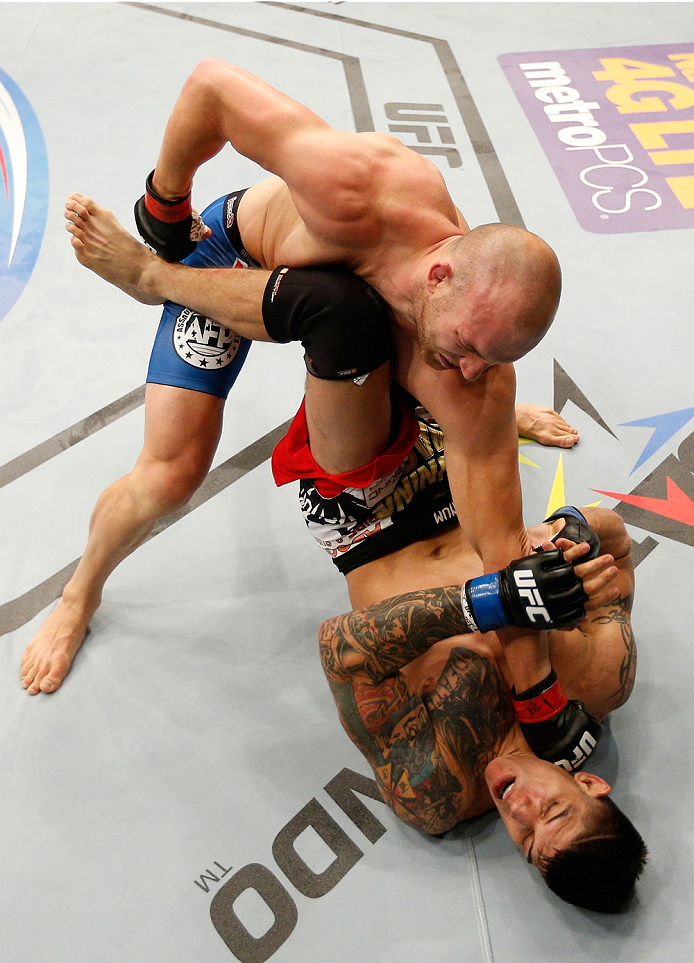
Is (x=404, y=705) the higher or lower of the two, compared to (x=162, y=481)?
lower

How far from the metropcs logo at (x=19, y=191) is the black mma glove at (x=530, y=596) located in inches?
102

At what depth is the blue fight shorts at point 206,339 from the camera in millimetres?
2221

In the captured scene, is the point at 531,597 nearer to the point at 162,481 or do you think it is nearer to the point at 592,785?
the point at 592,785

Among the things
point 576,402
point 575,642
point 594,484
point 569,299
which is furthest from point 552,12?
point 575,642

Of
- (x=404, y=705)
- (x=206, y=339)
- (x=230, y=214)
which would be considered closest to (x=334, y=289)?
(x=206, y=339)

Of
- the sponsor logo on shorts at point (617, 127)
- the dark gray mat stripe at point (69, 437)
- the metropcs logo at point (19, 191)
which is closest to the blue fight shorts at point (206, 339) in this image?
the dark gray mat stripe at point (69, 437)

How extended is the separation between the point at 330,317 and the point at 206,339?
49 cm

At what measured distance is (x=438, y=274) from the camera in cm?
179

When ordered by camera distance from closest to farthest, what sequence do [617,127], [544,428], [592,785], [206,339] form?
[592,785] < [206,339] < [544,428] < [617,127]

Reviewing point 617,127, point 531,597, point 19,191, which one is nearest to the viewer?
point 531,597

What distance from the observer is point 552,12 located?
214 inches

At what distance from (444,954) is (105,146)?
4068mm

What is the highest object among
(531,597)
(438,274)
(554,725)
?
(438,274)

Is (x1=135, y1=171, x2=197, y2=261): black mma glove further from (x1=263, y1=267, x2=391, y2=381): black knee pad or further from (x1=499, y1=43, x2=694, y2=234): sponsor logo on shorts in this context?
(x1=499, y1=43, x2=694, y2=234): sponsor logo on shorts
